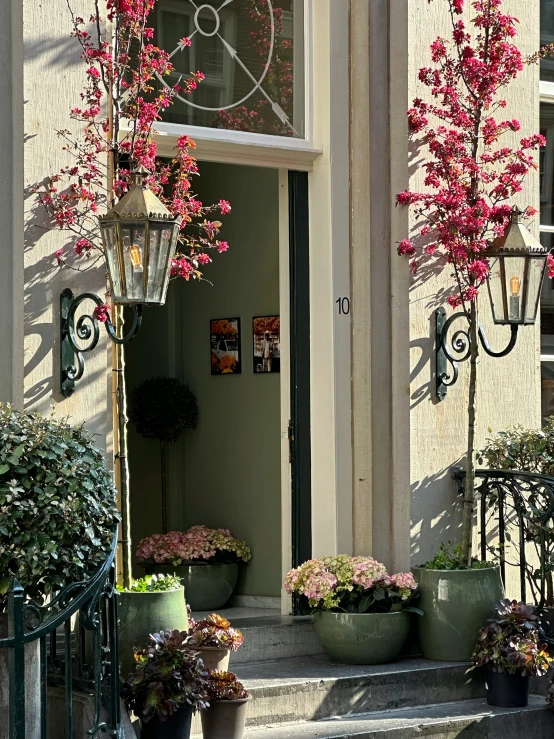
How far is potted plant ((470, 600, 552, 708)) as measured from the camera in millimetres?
6309

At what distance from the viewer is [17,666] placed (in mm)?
4605

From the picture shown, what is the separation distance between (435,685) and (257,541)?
188 centimetres

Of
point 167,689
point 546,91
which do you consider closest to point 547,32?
point 546,91

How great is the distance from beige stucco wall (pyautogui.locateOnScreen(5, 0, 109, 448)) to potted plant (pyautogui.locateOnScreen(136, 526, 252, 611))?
5.85 ft

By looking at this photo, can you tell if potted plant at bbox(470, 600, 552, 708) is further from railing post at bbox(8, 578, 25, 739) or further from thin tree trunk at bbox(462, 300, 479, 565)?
railing post at bbox(8, 578, 25, 739)

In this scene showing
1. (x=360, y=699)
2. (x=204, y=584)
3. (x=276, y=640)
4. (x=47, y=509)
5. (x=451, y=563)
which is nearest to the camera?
(x=47, y=509)

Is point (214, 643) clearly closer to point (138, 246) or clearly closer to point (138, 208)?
point (138, 246)

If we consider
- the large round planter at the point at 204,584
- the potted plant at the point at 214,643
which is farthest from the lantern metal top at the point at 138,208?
the large round planter at the point at 204,584

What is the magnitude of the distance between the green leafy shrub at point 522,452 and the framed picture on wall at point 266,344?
1437 millimetres

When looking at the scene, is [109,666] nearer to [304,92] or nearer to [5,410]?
[5,410]

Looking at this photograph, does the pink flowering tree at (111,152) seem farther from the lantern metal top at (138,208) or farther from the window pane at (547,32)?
the window pane at (547,32)

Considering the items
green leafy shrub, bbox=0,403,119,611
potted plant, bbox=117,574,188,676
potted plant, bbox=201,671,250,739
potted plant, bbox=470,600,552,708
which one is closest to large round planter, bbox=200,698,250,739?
potted plant, bbox=201,671,250,739

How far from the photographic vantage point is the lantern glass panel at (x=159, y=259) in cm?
563

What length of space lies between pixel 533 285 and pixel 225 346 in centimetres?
242
